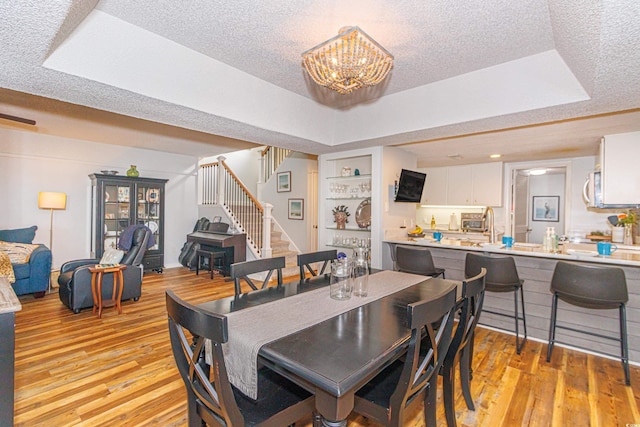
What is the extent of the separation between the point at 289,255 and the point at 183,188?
9.40ft

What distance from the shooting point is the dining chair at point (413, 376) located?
1298 mm

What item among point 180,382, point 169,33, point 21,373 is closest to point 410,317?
point 180,382

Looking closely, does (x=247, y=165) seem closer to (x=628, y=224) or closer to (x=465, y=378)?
(x=465, y=378)

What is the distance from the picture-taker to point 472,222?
6.49 meters

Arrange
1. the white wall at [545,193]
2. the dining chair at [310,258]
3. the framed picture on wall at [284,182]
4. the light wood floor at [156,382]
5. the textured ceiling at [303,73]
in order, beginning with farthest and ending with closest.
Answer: the framed picture on wall at [284,182] < the white wall at [545,193] < the dining chair at [310,258] < the light wood floor at [156,382] < the textured ceiling at [303,73]

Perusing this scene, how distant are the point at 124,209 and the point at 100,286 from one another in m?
2.59

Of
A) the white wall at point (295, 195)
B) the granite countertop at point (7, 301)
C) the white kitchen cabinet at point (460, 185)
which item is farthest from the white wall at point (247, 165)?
the granite countertop at point (7, 301)

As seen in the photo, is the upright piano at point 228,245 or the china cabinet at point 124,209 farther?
the upright piano at point 228,245

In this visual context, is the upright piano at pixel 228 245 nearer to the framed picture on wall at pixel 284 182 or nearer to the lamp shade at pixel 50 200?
the framed picture on wall at pixel 284 182

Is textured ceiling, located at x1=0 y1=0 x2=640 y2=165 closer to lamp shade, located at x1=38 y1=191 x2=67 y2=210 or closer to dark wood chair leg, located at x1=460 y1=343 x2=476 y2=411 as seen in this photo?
lamp shade, located at x1=38 y1=191 x2=67 y2=210

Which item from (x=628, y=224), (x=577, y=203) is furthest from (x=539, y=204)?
(x=628, y=224)

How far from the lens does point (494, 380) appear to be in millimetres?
2467

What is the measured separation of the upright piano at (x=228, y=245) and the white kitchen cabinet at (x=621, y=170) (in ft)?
17.5

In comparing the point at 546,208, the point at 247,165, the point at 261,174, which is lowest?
the point at 546,208
